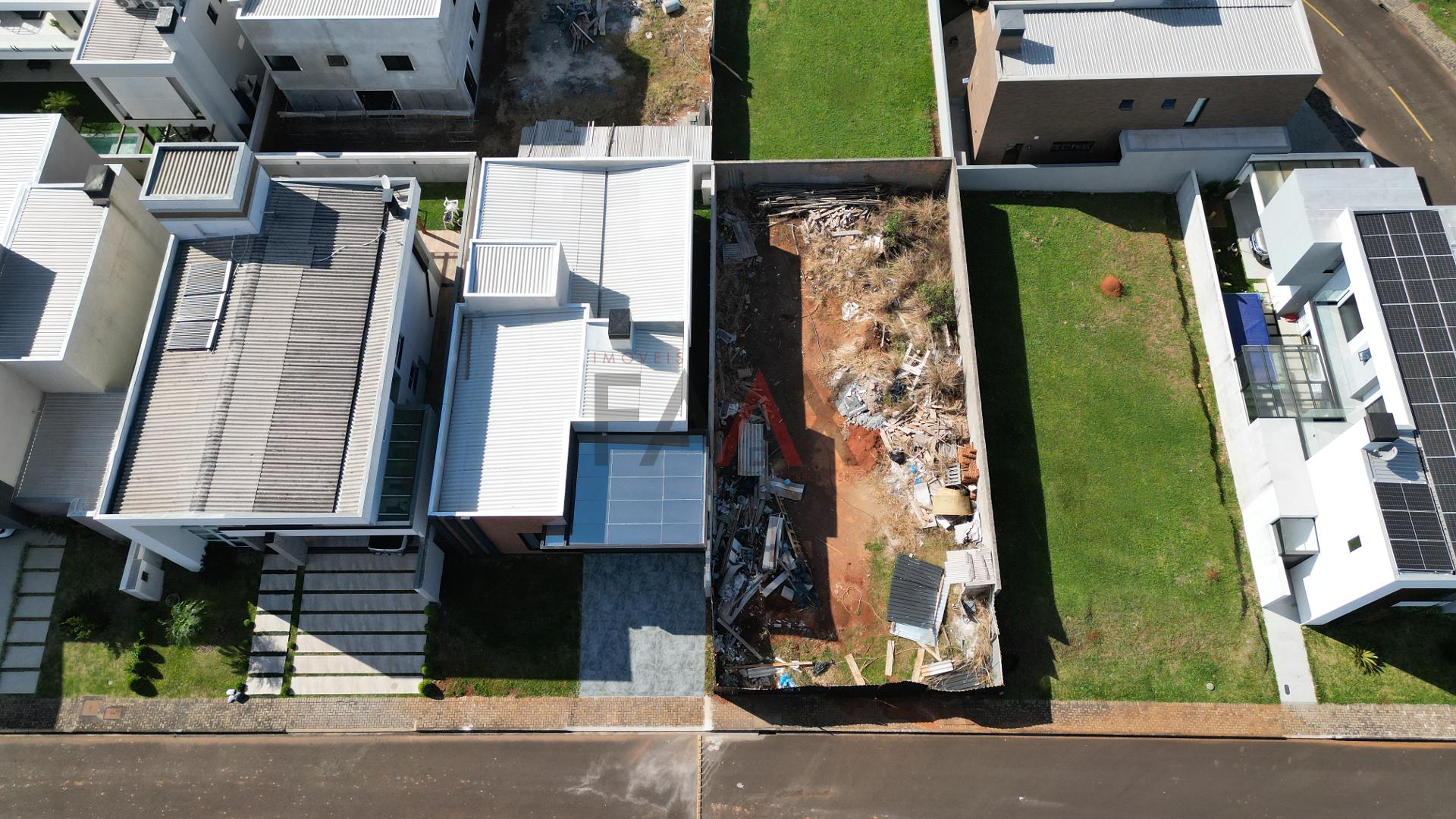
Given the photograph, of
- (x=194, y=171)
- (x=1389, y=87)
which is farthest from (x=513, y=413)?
(x=1389, y=87)

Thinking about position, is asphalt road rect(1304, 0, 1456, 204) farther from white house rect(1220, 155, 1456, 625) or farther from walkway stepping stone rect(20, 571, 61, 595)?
walkway stepping stone rect(20, 571, 61, 595)

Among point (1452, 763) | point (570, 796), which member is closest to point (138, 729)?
point (570, 796)

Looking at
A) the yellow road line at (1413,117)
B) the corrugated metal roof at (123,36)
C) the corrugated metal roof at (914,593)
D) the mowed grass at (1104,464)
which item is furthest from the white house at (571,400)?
the yellow road line at (1413,117)

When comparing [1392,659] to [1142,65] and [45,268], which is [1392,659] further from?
[45,268]

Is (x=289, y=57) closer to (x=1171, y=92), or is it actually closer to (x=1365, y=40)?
(x=1171, y=92)

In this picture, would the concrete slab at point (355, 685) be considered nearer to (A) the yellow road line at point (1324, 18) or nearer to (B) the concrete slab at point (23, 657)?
(B) the concrete slab at point (23, 657)
